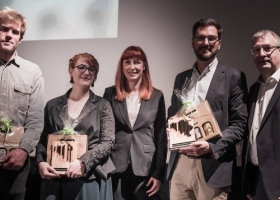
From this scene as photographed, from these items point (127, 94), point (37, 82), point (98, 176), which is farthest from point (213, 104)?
point (37, 82)

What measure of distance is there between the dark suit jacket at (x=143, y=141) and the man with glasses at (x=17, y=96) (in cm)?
59

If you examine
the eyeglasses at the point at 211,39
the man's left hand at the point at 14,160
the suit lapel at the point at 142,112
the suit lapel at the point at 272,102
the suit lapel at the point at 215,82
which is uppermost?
the eyeglasses at the point at 211,39

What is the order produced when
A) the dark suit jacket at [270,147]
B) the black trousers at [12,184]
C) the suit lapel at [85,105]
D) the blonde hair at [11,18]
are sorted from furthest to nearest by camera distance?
the suit lapel at [85,105] < the blonde hair at [11,18] < the black trousers at [12,184] < the dark suit jacket at [270,147]

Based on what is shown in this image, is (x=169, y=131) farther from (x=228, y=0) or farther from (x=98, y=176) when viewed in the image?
(x=228, y=0)

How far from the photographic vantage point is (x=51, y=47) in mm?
3279

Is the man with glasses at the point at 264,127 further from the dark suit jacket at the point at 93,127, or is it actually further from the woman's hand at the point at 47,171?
the woman's hand at the point at 47,171

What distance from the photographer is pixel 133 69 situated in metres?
2.68

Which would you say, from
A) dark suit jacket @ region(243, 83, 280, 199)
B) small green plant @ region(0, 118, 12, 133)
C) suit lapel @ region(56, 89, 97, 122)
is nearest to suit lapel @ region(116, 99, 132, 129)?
suit lapel @ region(56, 89, 97, 122)

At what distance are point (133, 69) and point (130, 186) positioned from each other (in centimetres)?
89

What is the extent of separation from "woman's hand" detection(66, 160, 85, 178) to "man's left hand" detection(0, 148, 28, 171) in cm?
31

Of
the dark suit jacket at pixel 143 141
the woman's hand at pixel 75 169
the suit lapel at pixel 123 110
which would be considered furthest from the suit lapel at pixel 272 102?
the woman's hand at pixel 75 169

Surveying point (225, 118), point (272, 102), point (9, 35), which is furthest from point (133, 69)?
point (272, 102)

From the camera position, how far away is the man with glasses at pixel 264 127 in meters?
2.05

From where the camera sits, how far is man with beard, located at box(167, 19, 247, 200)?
7.28 ft
